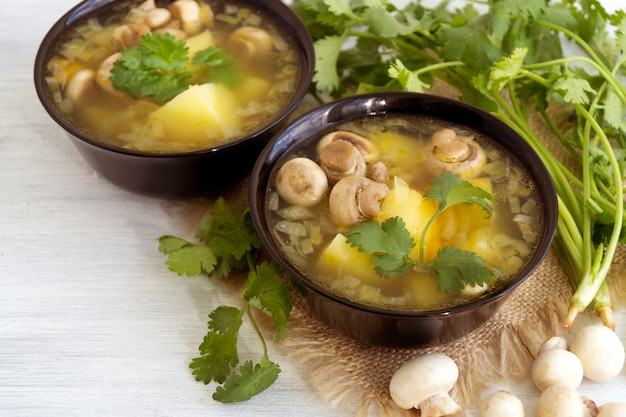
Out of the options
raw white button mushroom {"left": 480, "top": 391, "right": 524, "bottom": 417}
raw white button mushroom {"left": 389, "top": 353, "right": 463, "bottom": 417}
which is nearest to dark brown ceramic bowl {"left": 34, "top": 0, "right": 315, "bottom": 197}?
raw white button mushroom {"left": 389, "top": 353, "right": 463, "bottom": 417}

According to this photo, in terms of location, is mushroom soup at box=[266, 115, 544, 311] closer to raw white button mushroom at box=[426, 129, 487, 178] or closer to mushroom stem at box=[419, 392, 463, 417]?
raw white button mushroom at box=[426, 129, 487, 178]

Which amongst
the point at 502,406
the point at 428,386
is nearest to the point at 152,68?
the point at 428,386

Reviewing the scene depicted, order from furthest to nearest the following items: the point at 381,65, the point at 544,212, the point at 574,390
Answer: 1. the point at 381,65
2. the point at 544,212
3. the point at 574,390

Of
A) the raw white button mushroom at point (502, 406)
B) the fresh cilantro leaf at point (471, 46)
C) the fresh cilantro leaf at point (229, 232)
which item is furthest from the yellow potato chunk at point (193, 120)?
the raw white button mushroom at point (502, 406)

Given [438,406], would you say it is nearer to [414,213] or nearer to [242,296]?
[414,213]

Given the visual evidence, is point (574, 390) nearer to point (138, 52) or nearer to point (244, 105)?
point (244, 105)

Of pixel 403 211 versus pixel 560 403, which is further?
pixel 403 211

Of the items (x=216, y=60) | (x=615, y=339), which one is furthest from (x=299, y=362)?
(x=216, y=60)
